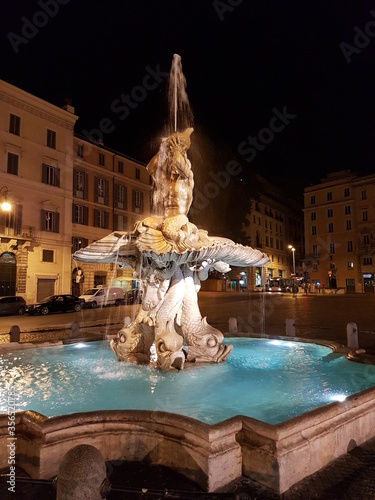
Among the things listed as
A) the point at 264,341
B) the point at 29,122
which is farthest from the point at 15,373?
the point at 29,122

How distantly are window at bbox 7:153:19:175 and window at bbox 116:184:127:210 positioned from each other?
495 inches

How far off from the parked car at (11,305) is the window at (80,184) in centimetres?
1428

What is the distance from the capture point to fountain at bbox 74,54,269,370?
6824mm

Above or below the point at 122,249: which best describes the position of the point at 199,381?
below

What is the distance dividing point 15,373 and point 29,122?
28.9 meters

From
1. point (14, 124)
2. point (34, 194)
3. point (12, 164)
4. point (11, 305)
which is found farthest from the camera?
point (34, 194)

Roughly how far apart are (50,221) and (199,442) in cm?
3157

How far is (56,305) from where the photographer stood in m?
25.2

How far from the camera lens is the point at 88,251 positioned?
7.75 meters

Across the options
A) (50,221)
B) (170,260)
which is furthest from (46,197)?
(170,260)

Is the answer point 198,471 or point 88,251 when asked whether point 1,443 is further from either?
point 88,251

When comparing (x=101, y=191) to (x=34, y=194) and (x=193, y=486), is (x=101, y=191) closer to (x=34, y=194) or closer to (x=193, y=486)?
(x=34, y=194)

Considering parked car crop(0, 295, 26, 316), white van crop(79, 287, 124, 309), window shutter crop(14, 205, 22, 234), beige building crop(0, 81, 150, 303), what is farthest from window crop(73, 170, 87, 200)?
parked car crop(0, 295, 26, 316)

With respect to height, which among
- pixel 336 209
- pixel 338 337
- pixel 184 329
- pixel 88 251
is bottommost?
pixel 338 337
